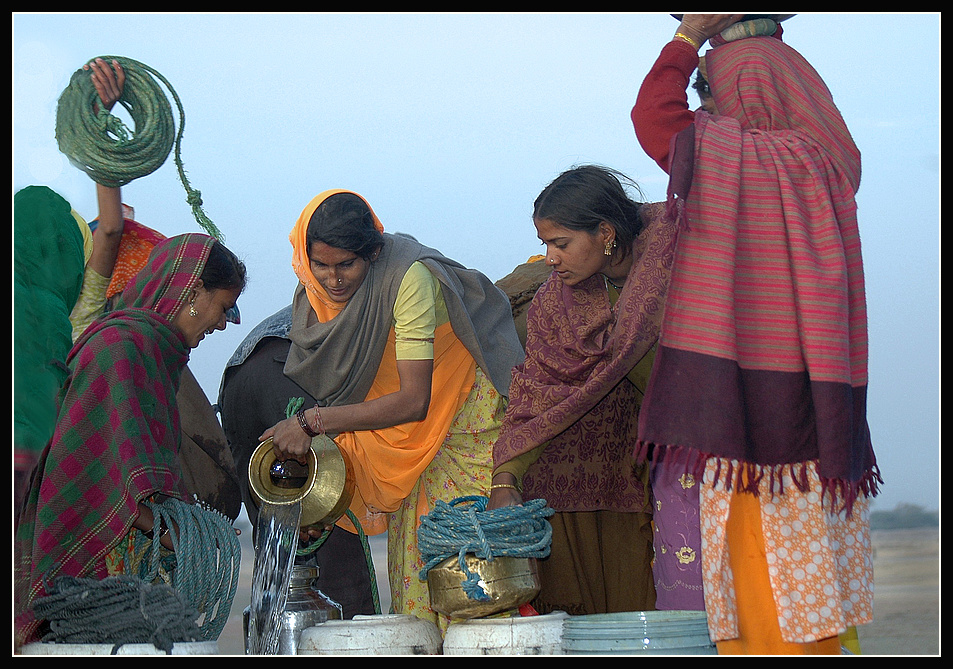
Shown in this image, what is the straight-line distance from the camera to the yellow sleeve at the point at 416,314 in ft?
11.7

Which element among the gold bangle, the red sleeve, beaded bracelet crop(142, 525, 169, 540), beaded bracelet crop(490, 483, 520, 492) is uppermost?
the gold bangle

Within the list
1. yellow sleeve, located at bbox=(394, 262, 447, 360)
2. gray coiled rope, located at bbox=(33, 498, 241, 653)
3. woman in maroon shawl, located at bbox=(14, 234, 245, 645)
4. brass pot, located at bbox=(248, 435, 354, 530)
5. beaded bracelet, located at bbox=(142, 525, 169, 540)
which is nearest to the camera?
gray coiled rope, located at bbox=(33, 498, 241, 653)

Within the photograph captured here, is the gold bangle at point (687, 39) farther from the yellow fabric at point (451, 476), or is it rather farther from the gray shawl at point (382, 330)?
the yellow fabric at point (451, 476)

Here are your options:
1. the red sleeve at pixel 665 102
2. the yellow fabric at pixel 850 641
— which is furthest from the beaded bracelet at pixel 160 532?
the yellow fabric at pixel 850 641

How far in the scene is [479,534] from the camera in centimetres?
259

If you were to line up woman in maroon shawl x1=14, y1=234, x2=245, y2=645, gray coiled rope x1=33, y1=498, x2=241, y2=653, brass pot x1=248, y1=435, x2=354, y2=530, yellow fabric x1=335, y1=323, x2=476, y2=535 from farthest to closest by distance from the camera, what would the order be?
yellow fabric x1=335, y1=323, x2=476, y2=535 < brass pot x1=248, y1=435, x2=354, y2=530 < woman in maroon shawl x1=14, y1=234, x2=245, y2=645 < gray coiled rope x1=33, y1=498, x2=241, y2=653

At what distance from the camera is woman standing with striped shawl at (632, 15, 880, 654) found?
251 cm

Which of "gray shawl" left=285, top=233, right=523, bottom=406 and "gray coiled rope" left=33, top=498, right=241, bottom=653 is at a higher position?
"gray shawl" left=285, top=233, right=523, bottom=406

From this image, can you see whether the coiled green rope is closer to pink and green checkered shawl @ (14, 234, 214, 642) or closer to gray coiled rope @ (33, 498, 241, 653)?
pink and green checkered shawl @ (14, 234, 214, 642)

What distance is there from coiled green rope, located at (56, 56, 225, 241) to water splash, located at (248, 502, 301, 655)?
1.38 meters

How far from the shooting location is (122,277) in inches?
158

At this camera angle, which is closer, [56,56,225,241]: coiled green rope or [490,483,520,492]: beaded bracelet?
[490,483,520,492]: beaded bracelet

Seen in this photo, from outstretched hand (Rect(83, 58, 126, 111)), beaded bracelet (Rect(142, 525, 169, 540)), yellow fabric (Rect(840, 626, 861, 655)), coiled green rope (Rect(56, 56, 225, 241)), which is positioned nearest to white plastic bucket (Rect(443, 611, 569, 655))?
yellow fabric (Rect(840, 626, 861, 655))
